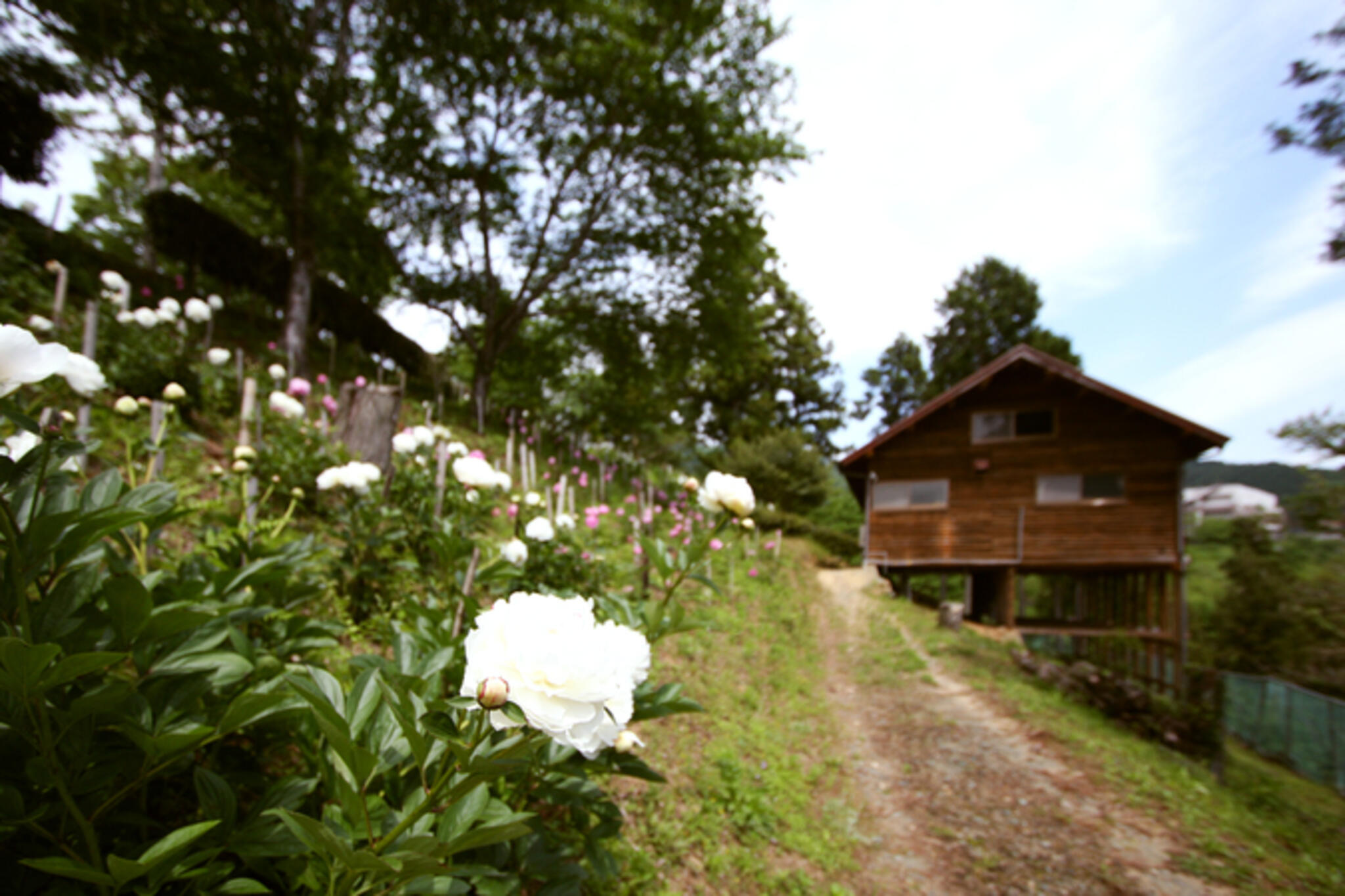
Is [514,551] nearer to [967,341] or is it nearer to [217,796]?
[217,796]

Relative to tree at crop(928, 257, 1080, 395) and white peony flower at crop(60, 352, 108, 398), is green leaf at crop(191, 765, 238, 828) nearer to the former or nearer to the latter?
white peony flower at crop(60, 352, 108, 398)

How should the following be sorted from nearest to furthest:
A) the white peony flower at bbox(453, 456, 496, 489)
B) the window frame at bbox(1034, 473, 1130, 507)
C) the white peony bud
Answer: the white peony bud
the white peony flower at bbox(453, 456, 496, 489)
the window frame at bbox(1034, 473, 1130, 507)

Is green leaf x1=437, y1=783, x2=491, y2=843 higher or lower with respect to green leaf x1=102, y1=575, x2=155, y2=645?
lower

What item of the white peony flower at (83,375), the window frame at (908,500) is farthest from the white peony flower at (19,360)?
the window frame at (908,500)

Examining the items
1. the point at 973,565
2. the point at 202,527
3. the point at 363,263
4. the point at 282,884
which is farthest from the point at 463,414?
the point at 282,884

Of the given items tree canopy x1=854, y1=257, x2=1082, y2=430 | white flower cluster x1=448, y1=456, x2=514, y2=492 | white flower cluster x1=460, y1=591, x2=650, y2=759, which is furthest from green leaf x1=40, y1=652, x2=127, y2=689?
tree canopy x1=854, y1=257, x2=1082, y2=430

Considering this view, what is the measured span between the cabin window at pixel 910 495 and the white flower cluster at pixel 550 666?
1081 centimetres

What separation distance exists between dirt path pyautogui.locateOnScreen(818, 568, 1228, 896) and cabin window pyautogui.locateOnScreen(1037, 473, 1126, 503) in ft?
17.6

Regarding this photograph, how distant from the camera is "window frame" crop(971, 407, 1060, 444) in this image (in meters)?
9.96

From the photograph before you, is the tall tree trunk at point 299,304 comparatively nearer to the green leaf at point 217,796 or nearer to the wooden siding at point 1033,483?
the green leaf at point 217,796

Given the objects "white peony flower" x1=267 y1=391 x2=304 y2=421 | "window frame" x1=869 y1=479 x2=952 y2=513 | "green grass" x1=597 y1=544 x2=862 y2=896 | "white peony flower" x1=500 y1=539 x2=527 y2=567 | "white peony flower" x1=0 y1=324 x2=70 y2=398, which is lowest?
"green grass" x1=597 y1=544 x2=862 y2=896

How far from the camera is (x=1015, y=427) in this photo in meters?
10.2

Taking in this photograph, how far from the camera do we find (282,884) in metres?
1.05

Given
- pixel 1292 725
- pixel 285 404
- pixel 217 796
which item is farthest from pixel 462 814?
pixel 1292 725
